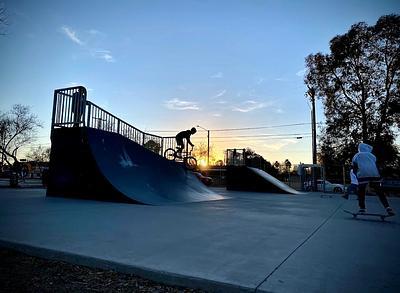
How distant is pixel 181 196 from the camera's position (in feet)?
32.3

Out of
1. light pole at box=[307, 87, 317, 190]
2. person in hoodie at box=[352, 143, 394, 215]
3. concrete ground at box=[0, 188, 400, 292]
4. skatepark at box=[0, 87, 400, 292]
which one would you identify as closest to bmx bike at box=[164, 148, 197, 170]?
person in hoodie at box=[352, 143, 394, 215]

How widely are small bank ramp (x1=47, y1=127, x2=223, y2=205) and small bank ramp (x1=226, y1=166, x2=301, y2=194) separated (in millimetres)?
8768

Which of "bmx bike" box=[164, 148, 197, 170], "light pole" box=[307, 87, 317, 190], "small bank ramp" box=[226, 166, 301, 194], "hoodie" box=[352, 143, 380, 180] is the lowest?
"small bank ramp" box=[226, 166, 301, 194]

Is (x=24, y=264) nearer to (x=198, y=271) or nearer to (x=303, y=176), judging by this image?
(x=198, y=271)

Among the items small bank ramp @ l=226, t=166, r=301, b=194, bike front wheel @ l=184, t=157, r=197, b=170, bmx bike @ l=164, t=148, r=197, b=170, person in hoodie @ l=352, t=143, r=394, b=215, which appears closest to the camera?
person in hoodie @ l=352, t=143, r=394, b=215

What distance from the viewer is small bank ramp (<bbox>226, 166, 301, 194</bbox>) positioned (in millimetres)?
18297

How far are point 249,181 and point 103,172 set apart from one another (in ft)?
40.2

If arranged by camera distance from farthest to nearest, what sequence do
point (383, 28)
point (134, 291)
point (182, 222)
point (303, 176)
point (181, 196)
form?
point (303, 176)
point (383, 28)
point (181, 196)
point (182, 222)
point (134, 291)

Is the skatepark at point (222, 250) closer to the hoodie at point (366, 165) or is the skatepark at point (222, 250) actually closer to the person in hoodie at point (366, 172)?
the person in hoodie at point (366, 172)

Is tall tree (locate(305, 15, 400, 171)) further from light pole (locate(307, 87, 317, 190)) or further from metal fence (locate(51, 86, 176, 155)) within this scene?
metal fence (locate(51, 86, 176, 155))

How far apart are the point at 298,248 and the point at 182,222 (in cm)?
234

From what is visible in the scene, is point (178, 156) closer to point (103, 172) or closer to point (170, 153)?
point (170, 153)

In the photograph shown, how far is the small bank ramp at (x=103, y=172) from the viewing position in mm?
8805

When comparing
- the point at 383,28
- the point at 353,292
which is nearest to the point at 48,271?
the point at 353,292
